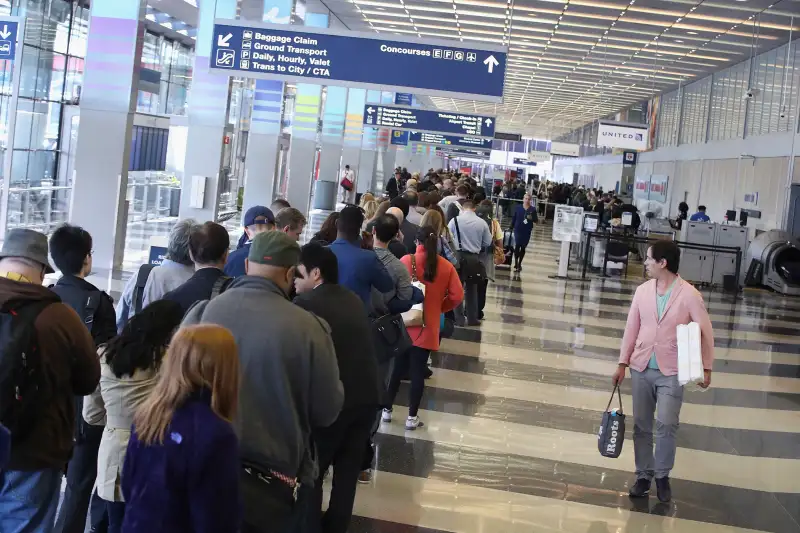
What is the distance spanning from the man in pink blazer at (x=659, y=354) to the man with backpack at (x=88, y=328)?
3672mm

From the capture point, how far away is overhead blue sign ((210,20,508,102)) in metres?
13.0

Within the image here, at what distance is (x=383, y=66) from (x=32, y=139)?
1522 cm

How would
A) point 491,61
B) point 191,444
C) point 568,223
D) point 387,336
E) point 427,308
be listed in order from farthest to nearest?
point 568,223
point 491,61
point 427,308
point 387,336
point 191,444

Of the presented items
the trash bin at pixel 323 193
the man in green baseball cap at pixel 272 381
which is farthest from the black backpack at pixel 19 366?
the trash bin at pixel 323 193

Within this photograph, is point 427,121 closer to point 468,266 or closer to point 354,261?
point 468,266

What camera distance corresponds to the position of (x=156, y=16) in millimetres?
28547

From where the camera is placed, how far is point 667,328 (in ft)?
21.9

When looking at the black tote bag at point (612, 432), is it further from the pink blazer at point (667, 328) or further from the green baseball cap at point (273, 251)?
the green baseball cap at point (273, 251)

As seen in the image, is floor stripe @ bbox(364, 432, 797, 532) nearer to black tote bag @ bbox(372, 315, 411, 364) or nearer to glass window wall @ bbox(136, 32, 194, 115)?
black tote bag @ bbox(372, 315, 411, 364)

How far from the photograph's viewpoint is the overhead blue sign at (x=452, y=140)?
35.8 m

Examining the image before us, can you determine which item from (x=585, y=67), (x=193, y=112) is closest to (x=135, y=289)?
(x=193, y=112)

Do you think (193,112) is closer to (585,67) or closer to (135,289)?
(135,289)

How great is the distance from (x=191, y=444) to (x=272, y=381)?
0.86 metres

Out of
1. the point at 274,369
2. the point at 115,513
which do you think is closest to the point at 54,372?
the point at 115,513
